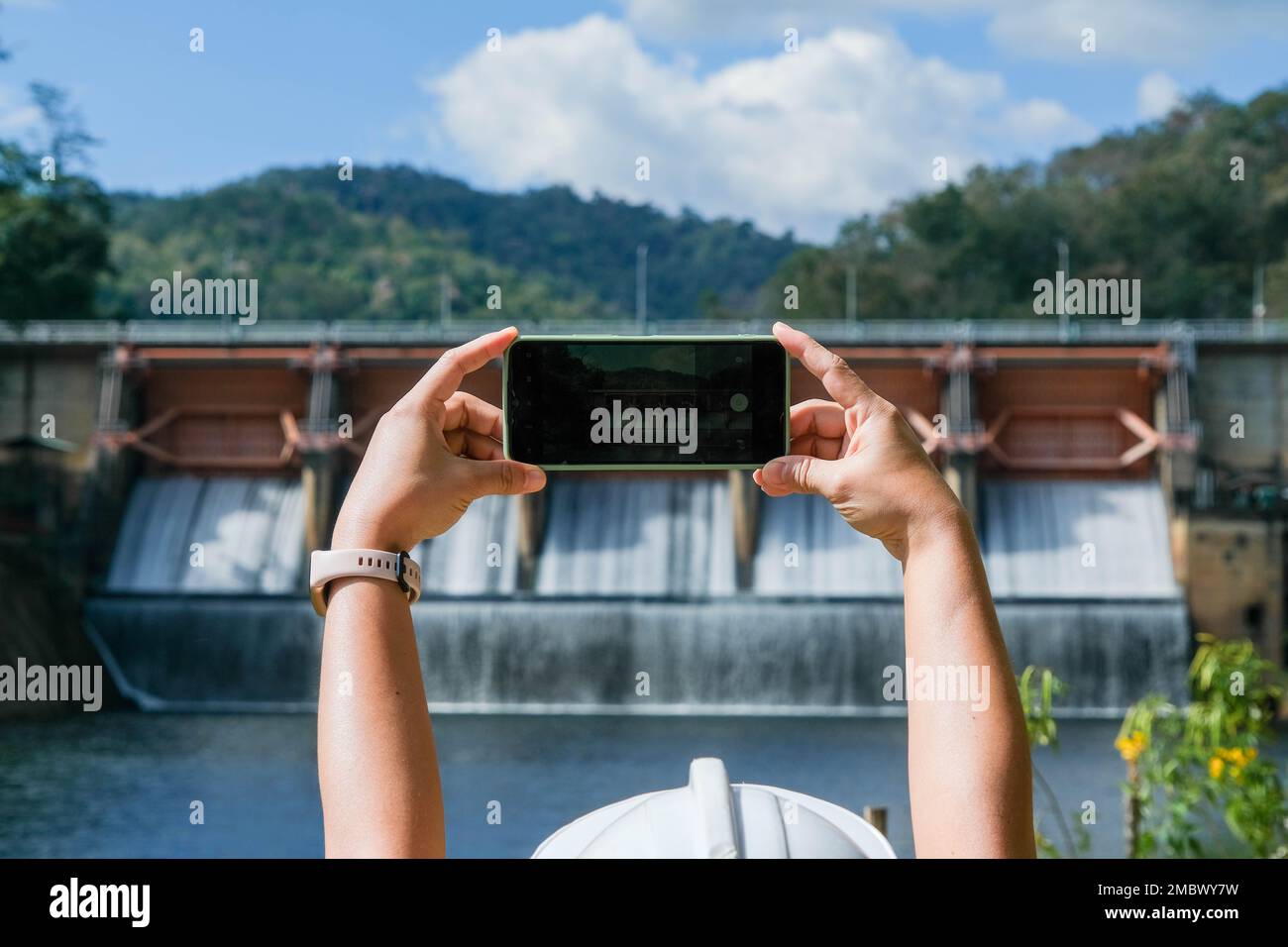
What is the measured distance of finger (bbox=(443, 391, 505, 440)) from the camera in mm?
976

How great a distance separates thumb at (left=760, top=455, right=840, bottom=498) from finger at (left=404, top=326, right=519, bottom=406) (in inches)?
7.2

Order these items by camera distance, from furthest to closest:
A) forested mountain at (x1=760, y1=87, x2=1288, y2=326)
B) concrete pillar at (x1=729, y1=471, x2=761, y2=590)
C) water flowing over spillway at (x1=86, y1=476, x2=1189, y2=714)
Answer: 1. forested mountain at (x1=760, y1=87, x2=1288, y2=326)
2. concrete pillar at (x1=729, y1=471, x2=761, y2=590)
3. water flowing over spillway at (x1=86, y1=476, x2=1189, y2=714)

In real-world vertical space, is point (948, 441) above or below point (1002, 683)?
above

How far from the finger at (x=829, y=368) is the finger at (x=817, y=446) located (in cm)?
9

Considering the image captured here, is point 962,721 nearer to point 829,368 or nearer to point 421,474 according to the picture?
point 829,368

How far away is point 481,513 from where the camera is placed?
1670 centimetres

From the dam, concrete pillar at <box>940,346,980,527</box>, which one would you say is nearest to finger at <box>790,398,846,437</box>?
the dam

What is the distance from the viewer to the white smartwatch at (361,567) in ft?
2.92

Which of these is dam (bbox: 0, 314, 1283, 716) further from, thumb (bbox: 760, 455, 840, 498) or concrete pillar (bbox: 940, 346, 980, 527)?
thumb (bbox: 760, 455, 840, 498)

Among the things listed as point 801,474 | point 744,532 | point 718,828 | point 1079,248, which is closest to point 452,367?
point 801,474
